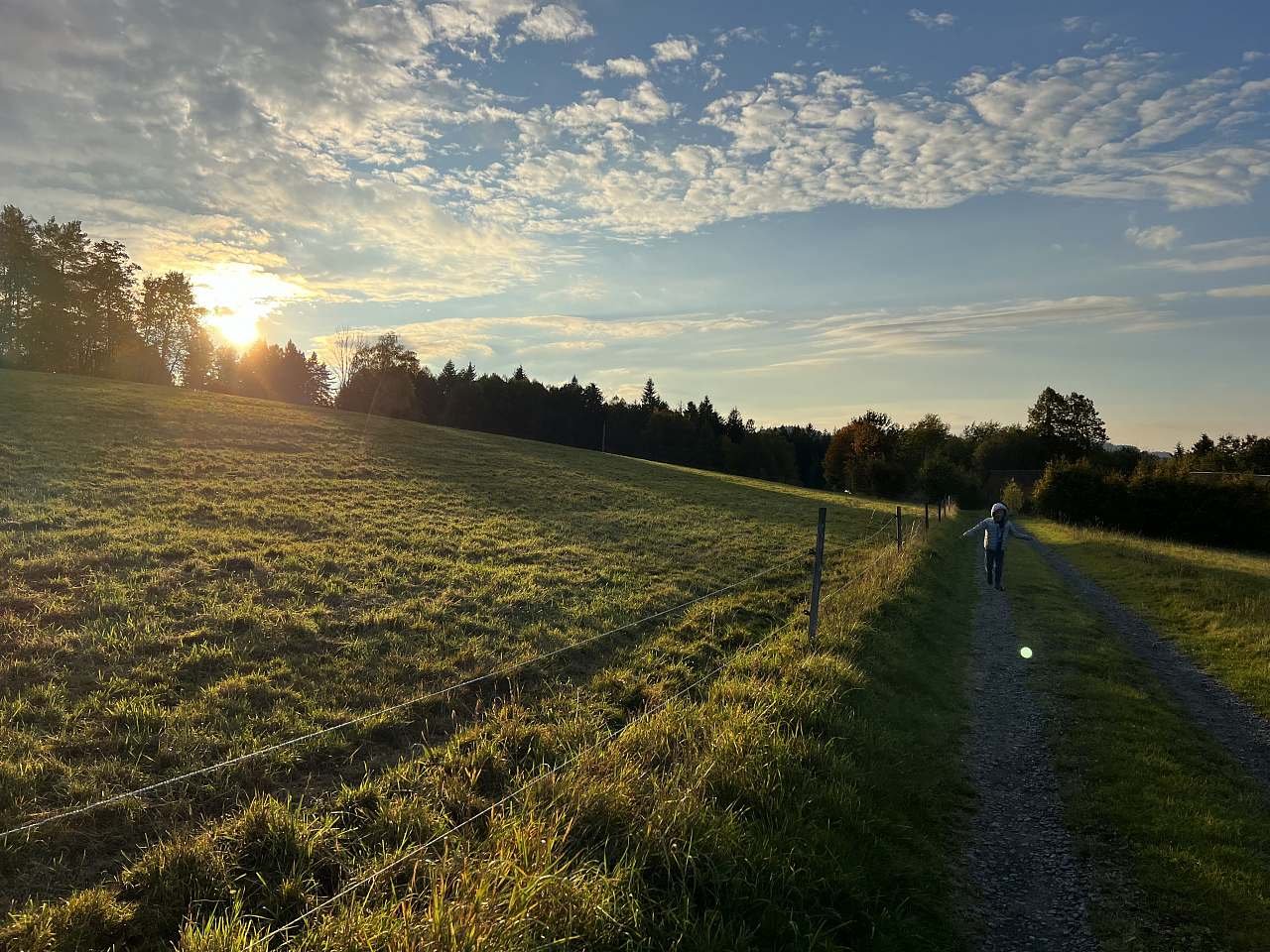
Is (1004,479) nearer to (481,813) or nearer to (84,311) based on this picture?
(481,813)

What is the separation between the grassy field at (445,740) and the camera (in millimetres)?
3912

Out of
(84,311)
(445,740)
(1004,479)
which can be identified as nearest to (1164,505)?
(1004,479)

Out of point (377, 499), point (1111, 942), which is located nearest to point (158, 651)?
point (1111, 942)

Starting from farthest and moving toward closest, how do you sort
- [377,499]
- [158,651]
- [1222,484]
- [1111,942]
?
[1222,484] → [377,499] → [158,651] → [1111,942]

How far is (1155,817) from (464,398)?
93725 millimetres

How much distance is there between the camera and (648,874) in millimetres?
4027

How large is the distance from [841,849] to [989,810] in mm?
2290

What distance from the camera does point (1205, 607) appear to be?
14.9 meters

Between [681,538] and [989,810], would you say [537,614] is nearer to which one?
[989,810]

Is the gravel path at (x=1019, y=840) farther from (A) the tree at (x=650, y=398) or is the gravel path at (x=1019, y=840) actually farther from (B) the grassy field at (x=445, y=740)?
(A) the tree at (x=650, y=398)

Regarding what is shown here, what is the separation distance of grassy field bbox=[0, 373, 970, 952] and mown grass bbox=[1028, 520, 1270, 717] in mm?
4036

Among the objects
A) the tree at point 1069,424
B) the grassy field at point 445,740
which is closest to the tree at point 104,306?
the grassy field at point 445,740

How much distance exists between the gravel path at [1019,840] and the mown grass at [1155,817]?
162 millimetres

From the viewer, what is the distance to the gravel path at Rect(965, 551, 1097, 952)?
447 cm
